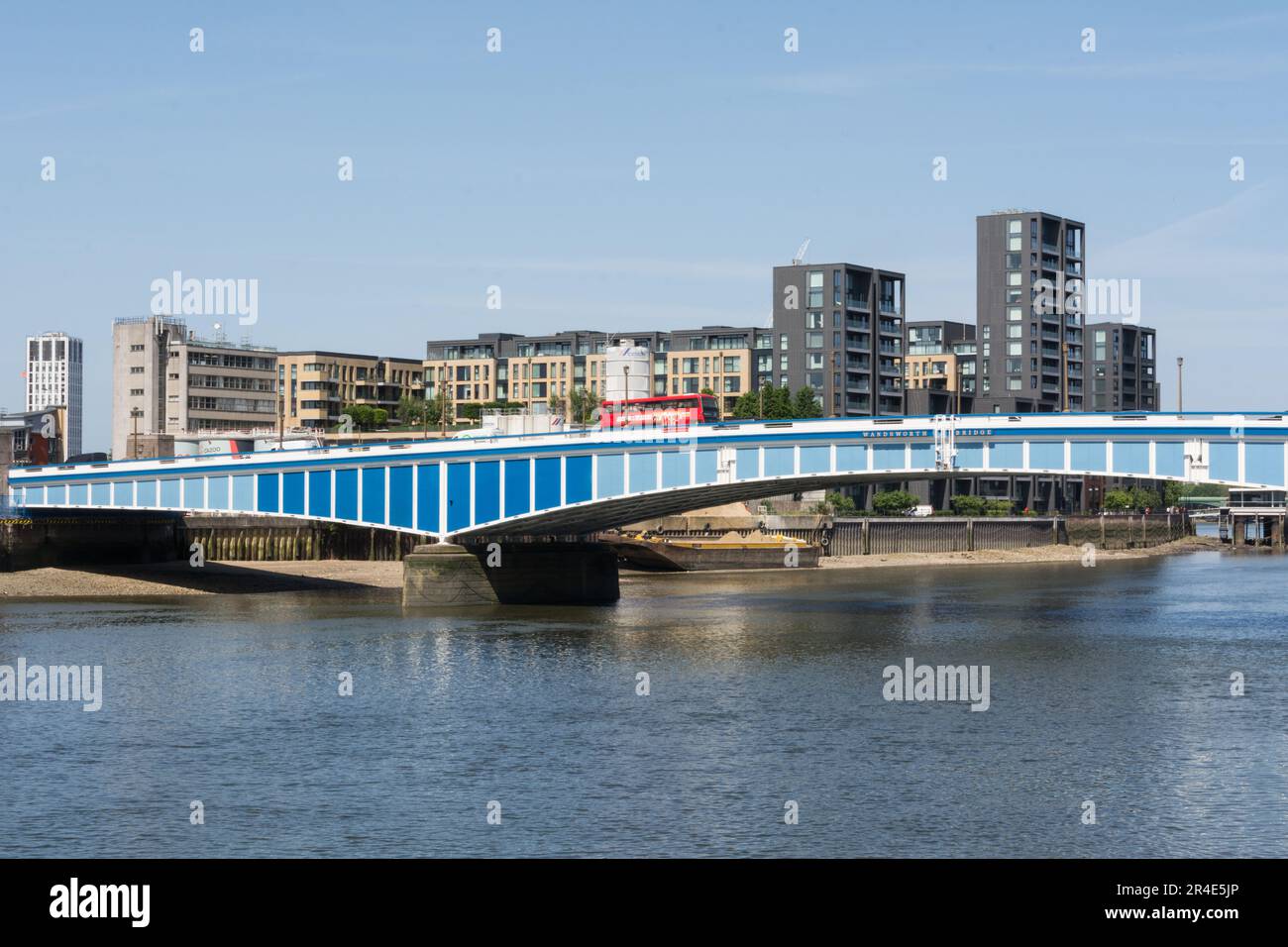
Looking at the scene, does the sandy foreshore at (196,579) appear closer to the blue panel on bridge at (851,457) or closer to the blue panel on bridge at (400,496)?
the blue panel on bridge at (400,496)

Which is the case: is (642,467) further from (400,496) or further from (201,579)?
(201,579)

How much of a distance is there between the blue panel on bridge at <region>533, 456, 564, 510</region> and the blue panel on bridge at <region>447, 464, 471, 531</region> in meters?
4.07

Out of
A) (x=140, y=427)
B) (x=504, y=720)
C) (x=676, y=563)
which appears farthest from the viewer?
(x=140, y=427)

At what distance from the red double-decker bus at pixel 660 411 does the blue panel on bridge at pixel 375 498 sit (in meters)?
15.3

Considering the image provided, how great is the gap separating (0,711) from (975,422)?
4149 centimetres

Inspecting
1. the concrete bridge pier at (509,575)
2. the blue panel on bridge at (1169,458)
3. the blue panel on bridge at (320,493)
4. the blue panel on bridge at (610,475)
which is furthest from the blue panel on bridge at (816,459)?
the blue panel on bridge at (320,493)

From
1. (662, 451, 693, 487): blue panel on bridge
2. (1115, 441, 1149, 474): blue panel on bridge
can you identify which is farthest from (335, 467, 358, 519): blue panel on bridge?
(1115, 441, 1149, 474): blue panel on bridge

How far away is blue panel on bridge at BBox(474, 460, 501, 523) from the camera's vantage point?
80000mm

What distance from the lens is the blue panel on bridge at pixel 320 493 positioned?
275 feet

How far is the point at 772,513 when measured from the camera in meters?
165

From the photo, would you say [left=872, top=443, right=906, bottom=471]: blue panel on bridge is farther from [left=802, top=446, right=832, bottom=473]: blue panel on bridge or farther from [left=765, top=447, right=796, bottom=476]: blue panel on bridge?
[left=765, top=447, right=796, bottom=476]: blue panel on bridge
